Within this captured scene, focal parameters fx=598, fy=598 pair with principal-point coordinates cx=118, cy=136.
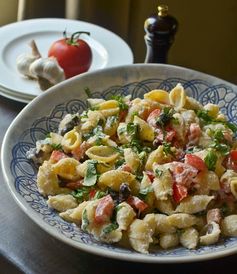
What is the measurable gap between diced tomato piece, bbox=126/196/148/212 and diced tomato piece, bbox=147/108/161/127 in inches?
6.7

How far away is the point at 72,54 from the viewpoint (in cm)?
135

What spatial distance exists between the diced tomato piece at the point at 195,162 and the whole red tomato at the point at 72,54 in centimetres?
49

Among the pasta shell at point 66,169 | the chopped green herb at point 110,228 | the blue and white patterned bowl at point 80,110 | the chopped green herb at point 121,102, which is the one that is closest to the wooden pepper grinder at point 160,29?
the blue and white patterned bowl at point 80,110

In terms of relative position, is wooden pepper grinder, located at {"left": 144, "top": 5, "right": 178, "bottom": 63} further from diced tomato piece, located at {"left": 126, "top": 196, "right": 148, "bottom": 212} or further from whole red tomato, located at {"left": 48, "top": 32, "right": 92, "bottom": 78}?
diced tomato piece, located at {"left": 126, "top": 196, "right": 148, "bottom": 212}

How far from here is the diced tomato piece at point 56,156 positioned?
991 mm

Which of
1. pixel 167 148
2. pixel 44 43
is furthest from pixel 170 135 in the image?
pixel 44 43

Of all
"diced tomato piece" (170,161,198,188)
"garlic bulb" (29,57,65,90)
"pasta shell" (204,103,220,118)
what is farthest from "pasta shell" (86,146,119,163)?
"garlic bulb" (29,57,65,90)

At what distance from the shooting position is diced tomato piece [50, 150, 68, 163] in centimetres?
99

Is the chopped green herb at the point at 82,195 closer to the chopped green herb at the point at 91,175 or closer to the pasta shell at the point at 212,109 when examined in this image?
the chopped green herb at the point at 91,175

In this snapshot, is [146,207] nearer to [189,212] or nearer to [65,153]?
[189,212]

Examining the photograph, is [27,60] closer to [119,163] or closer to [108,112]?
[108,112]

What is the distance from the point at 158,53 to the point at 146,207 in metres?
0.44

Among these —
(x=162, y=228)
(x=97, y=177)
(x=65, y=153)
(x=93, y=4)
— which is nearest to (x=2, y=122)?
(x=65, y=153)

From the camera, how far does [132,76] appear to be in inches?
47.5
